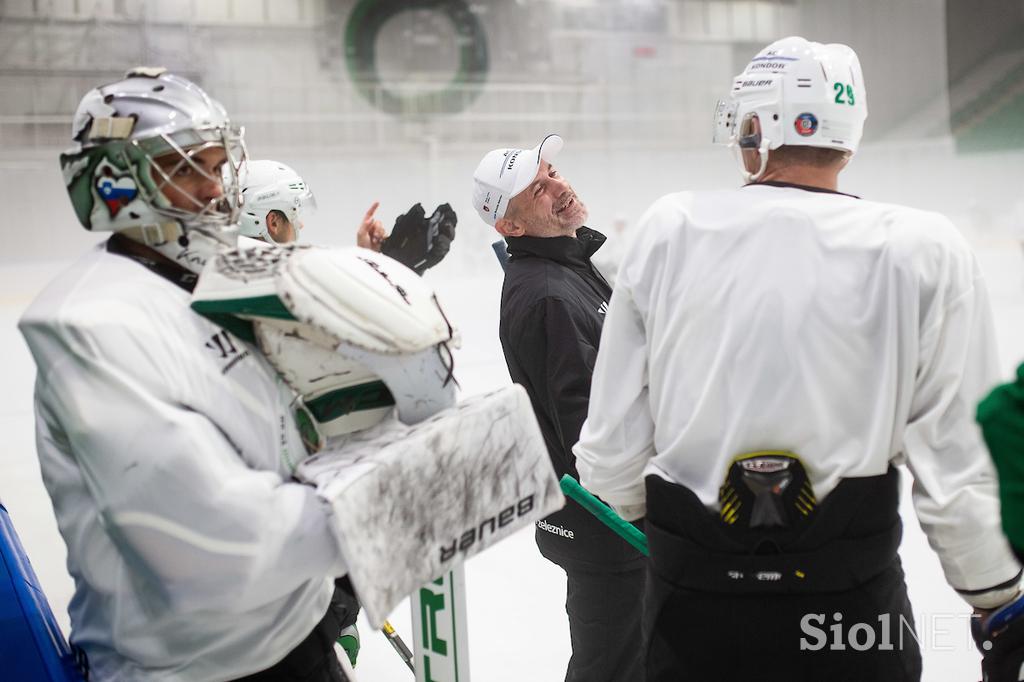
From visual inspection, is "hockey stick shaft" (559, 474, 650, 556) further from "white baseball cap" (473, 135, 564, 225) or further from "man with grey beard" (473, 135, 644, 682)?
"white baseball cap" (473, 135, 564, 225)

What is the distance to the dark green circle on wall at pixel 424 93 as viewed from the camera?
934cm

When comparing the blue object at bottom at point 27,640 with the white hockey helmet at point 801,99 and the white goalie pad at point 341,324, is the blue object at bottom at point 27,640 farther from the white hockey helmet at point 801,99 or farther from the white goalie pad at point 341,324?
the white hockey helmet at point 801,99

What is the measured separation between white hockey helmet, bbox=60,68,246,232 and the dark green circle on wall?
8.57 metres

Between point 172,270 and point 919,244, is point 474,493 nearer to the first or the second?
point 172,270

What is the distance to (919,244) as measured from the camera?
120cm

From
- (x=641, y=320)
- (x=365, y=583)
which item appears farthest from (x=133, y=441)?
(x=641, y=320)

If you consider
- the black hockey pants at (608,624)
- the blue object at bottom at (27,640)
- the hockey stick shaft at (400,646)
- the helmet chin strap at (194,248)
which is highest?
the helmet chin strap at (194,248)

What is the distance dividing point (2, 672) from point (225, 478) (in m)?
0.35

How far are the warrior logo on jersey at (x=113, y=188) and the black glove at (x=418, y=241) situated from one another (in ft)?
3.47

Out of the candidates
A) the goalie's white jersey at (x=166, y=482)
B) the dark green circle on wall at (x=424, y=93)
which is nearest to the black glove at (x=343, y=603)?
the goalie's white jersey at (x=166, y=482)

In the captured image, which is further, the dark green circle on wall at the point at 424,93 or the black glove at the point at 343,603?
the dark green circle on wall at the point at 424,93

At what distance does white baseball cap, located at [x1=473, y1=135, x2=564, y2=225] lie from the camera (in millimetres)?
2152

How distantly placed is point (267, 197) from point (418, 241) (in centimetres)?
38

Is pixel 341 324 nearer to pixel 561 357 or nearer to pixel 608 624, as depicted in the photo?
pixel 561 357
